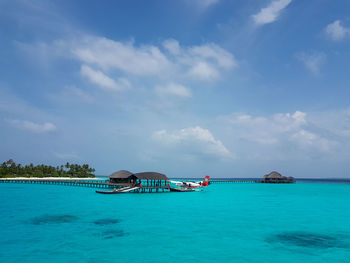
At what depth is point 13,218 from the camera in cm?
2497

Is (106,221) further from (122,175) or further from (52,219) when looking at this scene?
(122,175)

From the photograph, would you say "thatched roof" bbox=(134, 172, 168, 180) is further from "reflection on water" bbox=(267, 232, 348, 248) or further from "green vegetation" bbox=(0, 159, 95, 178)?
"green vegetation" bbox=(0, 159, 95, 178)

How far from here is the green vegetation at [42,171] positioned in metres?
106

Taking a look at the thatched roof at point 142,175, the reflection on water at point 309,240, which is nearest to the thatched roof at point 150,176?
the thatched roof at point 142,175

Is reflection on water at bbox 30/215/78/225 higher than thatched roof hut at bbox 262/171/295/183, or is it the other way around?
thatched roof hut at bbox 262/171/295/183

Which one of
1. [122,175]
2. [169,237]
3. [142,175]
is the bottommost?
[169,237]

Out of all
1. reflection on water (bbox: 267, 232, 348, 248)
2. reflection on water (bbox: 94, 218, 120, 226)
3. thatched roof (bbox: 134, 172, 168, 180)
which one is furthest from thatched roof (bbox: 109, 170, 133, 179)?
reflection on water (bbox: 267, 232, 348, 248)

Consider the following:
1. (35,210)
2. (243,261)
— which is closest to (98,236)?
(243,261)

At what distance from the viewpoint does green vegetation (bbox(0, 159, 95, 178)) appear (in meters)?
106

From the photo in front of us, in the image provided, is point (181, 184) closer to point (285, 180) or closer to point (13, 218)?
point (13, 218)

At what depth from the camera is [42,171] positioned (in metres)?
117

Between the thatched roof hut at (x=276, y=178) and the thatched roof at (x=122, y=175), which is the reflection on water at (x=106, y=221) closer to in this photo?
the thatched roof at (x=122, y=175)

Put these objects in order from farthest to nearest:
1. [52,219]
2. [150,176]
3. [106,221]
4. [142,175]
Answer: [142,175], [150,176], [52,219], [106,221]

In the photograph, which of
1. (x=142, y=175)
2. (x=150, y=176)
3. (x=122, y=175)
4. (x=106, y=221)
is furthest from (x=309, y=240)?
(x=122, y=175)
